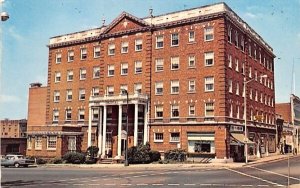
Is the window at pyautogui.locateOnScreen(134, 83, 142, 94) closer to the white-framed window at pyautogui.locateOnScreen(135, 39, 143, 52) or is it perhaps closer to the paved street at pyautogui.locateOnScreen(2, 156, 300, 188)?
the white-framed window at pyautogui.locateOnScreen(135, 39, 143, 52)

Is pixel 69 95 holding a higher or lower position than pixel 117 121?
higher

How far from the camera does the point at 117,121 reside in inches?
2101

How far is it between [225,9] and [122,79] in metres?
16.8

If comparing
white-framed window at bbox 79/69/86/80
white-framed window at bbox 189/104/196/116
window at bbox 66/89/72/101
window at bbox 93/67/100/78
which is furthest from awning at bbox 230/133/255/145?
window at bbox 66/89/72/101

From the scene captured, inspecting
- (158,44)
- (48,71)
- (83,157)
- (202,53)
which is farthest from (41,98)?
(202,53)

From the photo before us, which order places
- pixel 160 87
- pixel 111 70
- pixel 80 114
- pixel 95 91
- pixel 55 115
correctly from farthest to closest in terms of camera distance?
1. pixel 55 115
2. pixel 80 114
3. pixel 95 91
4. pixel 111 70
5. pixel 160 87

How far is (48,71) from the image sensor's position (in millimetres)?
63938

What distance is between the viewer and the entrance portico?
49.8 meters

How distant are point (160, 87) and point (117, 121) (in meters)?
7.94

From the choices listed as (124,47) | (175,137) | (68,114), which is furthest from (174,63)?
(68,114)

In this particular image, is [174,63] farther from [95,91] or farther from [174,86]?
[95,91]

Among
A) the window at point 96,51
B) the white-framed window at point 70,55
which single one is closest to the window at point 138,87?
the window at point 96,51

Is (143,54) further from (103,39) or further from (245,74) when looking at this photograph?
(245,74)

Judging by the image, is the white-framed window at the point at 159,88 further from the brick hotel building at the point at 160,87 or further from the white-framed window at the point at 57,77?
the white-framed window at the point at 57,77
